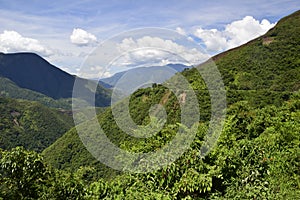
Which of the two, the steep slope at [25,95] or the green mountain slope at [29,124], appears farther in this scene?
the steep slope at [25,95]

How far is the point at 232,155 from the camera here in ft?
21.8

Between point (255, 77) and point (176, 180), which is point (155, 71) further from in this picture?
point (255, 77)

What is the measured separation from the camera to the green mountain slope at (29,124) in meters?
91.6

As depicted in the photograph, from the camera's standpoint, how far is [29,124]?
10038cm

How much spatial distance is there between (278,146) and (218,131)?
4.26 m

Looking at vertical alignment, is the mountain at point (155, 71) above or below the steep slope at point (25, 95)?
above

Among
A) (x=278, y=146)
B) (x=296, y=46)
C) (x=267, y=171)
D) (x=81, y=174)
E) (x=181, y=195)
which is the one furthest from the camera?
(x=296, y=46)

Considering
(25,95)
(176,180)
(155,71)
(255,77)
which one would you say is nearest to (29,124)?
(255,77)

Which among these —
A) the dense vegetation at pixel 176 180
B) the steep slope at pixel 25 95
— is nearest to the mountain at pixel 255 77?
the dense vegetation at pixel 176 180

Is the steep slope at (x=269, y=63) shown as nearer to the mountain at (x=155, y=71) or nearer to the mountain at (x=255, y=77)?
the mountain at (x=255, y=77)

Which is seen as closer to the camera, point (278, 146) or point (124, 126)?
point (124, 126)

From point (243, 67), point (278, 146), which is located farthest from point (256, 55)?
point (278, 146)

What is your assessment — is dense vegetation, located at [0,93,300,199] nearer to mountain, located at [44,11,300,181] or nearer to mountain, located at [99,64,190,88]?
mountain, located at [99,64,190,88]

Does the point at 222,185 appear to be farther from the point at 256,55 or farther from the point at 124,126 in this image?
the point at 256,55
